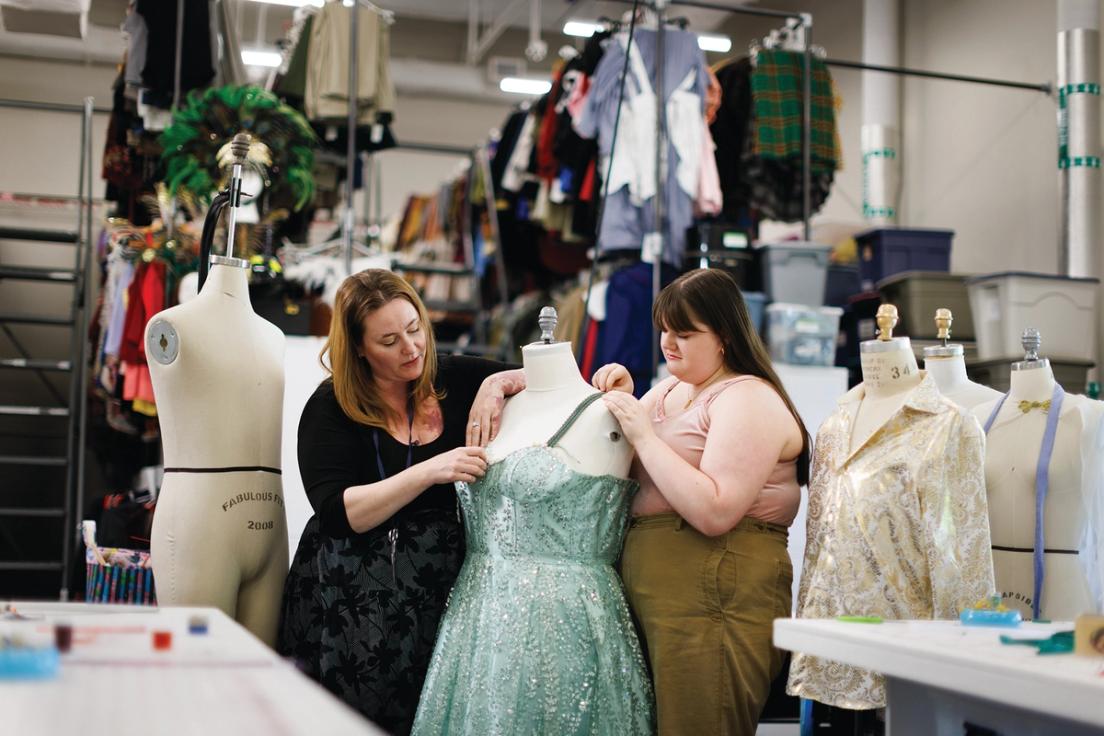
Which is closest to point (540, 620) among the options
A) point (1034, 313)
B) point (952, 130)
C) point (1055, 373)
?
point (1034, 313)

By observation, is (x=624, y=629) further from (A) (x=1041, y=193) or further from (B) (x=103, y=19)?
(B) (x=103, y=19)

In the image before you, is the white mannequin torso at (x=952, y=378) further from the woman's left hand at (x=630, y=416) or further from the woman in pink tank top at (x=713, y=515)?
the woman's left hand at (x=630, y=416)

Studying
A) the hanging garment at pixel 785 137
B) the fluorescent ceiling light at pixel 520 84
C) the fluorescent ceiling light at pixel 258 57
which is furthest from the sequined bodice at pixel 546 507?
the fluorescent ceiling light at pixel 520 84

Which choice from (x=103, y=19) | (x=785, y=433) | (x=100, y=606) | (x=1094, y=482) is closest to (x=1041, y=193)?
(x=1094, y=482)

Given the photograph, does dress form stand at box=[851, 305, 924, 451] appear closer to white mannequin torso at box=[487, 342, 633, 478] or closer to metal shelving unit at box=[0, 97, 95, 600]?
white mannequin torso at box=[487, 342, 633, 478]

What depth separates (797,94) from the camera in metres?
6.42

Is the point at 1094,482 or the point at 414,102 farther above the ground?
the point at 414,102

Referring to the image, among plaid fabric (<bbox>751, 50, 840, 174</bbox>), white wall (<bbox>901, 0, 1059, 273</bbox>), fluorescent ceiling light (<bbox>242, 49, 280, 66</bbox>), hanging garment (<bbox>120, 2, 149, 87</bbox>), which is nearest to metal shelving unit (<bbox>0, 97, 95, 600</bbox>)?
hanging garment (<bbox>120, 2, 149, 87</bbox>)

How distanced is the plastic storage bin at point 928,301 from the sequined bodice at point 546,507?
396cm

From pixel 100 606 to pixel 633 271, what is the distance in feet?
14.1

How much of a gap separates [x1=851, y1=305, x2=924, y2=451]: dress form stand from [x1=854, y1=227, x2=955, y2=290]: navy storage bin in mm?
4147

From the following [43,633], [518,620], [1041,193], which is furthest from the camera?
[1041,193]

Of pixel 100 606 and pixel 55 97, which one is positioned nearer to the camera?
pixel 100 606

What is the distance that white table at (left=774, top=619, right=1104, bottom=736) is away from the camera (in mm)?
1617
